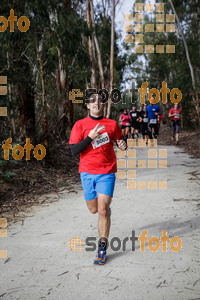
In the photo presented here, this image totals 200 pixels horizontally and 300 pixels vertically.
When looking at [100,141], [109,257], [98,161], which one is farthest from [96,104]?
[109,257]

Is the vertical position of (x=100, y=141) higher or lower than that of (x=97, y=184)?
higher

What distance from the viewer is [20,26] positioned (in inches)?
353

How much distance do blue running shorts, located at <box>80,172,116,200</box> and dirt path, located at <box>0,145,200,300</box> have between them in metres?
0.73

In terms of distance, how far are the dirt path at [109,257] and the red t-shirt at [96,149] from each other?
1.00 meters

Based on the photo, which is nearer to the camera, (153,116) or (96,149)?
(96,149)

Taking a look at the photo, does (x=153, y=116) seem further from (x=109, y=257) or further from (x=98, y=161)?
(x=109, y=257)

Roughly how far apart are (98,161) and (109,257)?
1082mm

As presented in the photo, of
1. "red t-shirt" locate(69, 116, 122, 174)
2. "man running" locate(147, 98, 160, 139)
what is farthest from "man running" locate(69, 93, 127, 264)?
"man running" locate(147, 98, 160, 139)

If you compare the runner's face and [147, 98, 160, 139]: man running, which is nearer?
the runner's face

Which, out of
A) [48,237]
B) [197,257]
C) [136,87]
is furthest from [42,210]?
[136,87]

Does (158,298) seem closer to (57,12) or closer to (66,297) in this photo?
(66,297)

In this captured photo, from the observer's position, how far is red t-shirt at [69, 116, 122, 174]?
383cm

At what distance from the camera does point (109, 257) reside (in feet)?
12.7

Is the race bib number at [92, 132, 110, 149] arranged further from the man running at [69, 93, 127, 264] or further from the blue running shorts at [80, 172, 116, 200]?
the blue running shorts at [80, 172, 116, 200]
